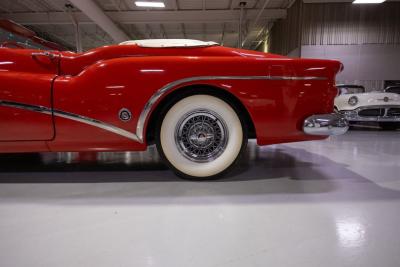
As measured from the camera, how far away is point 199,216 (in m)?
1.16

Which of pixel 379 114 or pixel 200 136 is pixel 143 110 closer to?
pixel 200 136

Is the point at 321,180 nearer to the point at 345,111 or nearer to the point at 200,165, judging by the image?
the point at 200,165

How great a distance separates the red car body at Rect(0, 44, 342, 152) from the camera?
61.4 inches

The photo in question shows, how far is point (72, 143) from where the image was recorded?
1.61 m

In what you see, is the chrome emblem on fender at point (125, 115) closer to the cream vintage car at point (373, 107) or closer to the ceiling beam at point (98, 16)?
the cream vintage car at point (373, 107)

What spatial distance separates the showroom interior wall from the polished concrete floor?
725cm

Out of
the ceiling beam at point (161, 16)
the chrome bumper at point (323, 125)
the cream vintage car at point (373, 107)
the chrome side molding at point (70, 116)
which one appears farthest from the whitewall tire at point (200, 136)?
the ceiling beam at point (161, 16)

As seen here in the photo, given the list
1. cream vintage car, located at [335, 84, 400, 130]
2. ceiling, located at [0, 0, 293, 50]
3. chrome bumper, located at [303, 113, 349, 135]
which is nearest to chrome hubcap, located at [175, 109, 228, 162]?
chrome bumper, located at [303, 113, 349, 135]

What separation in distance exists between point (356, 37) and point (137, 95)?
28.7 ft

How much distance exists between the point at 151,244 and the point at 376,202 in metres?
1.13

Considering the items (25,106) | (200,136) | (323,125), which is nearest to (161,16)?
(25,106)

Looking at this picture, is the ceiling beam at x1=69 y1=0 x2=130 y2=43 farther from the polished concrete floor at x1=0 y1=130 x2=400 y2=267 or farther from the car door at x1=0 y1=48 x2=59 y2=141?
the polished concrete floor at x1=0 y1=130 x2=400 y2=267

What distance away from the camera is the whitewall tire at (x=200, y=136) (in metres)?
Result: 1.61

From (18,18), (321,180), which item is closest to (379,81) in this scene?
(321,180)
